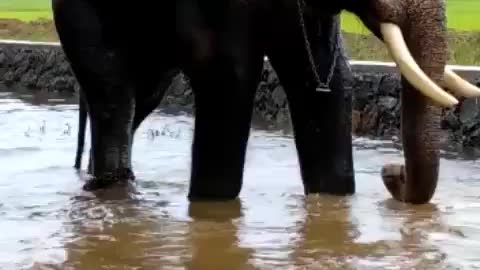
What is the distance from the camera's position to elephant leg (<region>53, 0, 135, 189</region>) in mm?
8672

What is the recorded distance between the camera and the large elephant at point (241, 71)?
7.13m

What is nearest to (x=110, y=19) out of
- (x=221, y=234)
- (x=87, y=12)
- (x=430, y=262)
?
(x=87, y=12)

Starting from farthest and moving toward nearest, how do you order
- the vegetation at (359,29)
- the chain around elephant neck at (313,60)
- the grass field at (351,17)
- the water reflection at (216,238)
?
the grass field at (351,17) < the vegetation at (359,29) < the chain around elephant neck at (313,60) < the water reflection at (216,238)

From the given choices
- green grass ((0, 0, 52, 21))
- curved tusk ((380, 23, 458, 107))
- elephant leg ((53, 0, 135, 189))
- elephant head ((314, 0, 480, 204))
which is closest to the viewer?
curved tusk ((380, 23, 458, 107))

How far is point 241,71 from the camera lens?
7.84m

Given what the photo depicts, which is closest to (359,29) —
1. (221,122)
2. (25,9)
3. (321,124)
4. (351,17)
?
(351,17)

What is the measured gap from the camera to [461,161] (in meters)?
11.4

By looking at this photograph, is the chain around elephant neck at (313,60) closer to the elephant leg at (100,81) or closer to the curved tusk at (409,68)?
the curved tusk at (409,68)

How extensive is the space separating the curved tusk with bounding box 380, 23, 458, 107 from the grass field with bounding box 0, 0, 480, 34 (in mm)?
4248

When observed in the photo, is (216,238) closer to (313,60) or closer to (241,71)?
(241,71)

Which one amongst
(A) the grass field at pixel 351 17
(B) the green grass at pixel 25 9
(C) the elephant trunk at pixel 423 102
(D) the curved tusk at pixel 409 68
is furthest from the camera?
(B) the green grass at pixel 25 9

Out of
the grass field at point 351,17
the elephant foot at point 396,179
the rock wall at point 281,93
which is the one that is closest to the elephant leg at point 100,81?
the elephant foot at point 396,179

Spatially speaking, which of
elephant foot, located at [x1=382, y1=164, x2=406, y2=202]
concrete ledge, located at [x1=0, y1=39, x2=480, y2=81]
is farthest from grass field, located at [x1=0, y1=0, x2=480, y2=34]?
elephant foot, located at [x1=382, y1=164, x2=406, y2=202]

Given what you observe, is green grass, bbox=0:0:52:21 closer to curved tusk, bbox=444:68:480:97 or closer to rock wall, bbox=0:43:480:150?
rock wall, bbox=0:43:480:150
